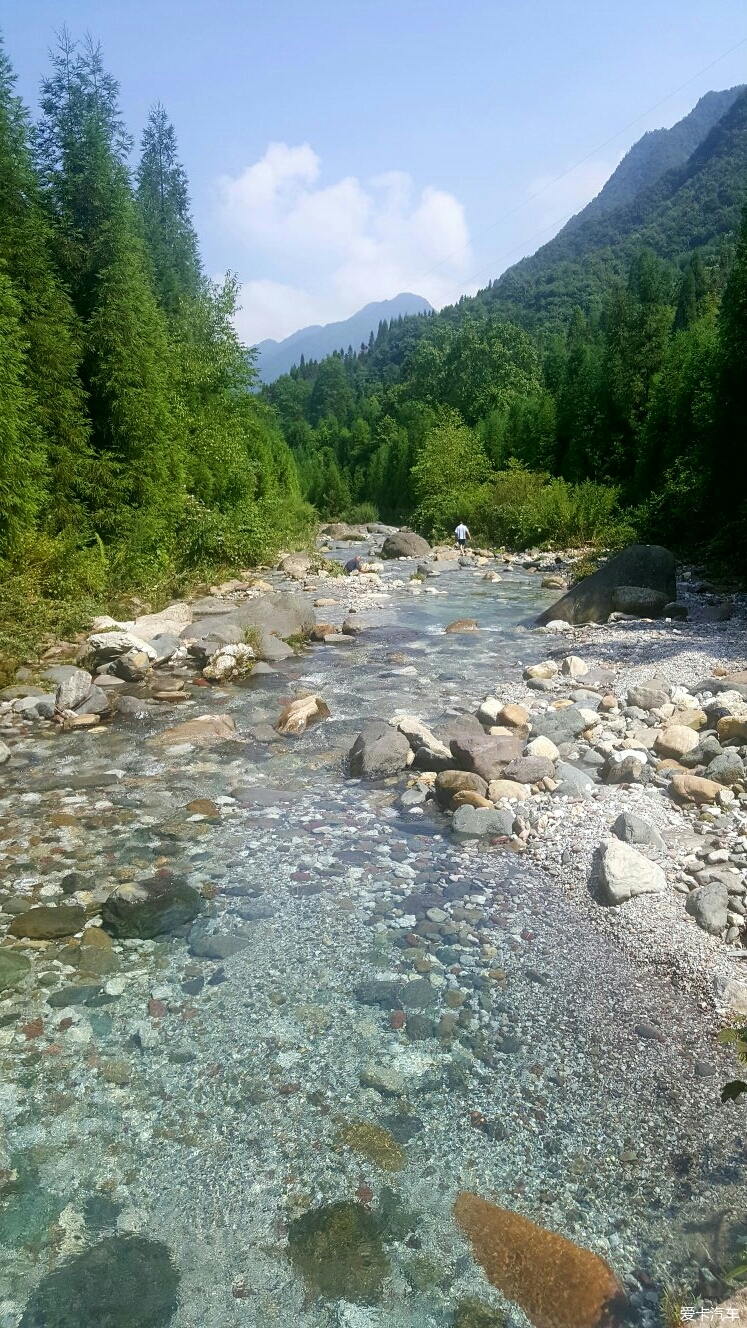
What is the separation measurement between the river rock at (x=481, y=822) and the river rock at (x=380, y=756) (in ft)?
4.02

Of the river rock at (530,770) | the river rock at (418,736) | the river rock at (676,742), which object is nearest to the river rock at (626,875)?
the river rock at (530,770)

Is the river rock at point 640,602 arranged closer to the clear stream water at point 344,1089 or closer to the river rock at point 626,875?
the clear stream water at point 344,1089

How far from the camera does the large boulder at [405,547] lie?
99.6 feet

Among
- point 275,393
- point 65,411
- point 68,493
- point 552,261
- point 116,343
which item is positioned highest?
point 552,261

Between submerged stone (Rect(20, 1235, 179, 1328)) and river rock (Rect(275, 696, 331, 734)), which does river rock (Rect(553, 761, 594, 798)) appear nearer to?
river rock (Rect(275, 696, 331, 734))

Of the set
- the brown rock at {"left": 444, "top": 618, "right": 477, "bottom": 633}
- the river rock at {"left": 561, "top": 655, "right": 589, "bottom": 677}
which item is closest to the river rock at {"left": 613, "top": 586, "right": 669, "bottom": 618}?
the brown rock at {"left": 444, "top": 618, "right": 477, "bottom": 633}

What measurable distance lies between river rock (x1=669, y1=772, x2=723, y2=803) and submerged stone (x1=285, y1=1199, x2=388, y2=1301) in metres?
3.97

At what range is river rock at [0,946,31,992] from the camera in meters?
4.36

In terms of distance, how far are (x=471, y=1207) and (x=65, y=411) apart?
1353 centimetres

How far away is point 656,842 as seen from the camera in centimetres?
539

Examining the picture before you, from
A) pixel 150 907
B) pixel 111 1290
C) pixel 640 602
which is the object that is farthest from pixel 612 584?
pixel 111 1290

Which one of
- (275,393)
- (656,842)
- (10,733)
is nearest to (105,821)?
(10,733)

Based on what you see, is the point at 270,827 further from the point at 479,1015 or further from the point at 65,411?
the point at 65,411

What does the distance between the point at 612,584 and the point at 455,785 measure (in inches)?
367
